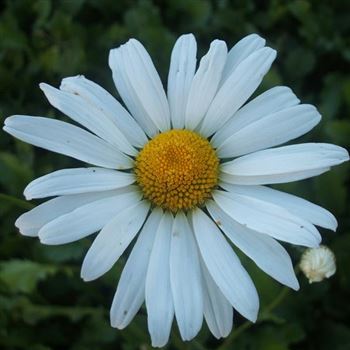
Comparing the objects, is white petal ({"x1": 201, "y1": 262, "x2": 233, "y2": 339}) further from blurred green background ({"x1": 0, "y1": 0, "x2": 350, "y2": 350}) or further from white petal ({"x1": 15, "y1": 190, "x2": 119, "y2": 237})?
blurred green background ({"x1": 0, "y1": 0, "x2": 350, "y2": 350})

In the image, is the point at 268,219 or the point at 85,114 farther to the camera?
the point at 85,114

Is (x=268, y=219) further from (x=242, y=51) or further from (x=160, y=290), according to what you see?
(x=242, y=51)

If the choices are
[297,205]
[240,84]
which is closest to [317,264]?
[297,205]

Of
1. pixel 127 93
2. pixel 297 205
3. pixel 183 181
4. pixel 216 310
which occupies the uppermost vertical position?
pixel 127 93

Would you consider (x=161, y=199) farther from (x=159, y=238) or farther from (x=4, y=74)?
(x=4, y=74)

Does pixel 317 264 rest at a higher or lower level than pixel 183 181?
lower

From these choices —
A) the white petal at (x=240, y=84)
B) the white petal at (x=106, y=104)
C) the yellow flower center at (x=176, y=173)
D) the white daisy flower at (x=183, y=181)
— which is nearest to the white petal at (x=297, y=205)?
the white daisy flower at (x=183, y=181)

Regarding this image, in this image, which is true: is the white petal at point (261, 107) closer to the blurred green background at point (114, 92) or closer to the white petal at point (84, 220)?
the white petal at point (84, 220)

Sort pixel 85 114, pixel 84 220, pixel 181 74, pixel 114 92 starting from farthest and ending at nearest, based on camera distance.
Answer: pixel 114 92, pixel 181 74, pixel 85 114, pixel 84 220
